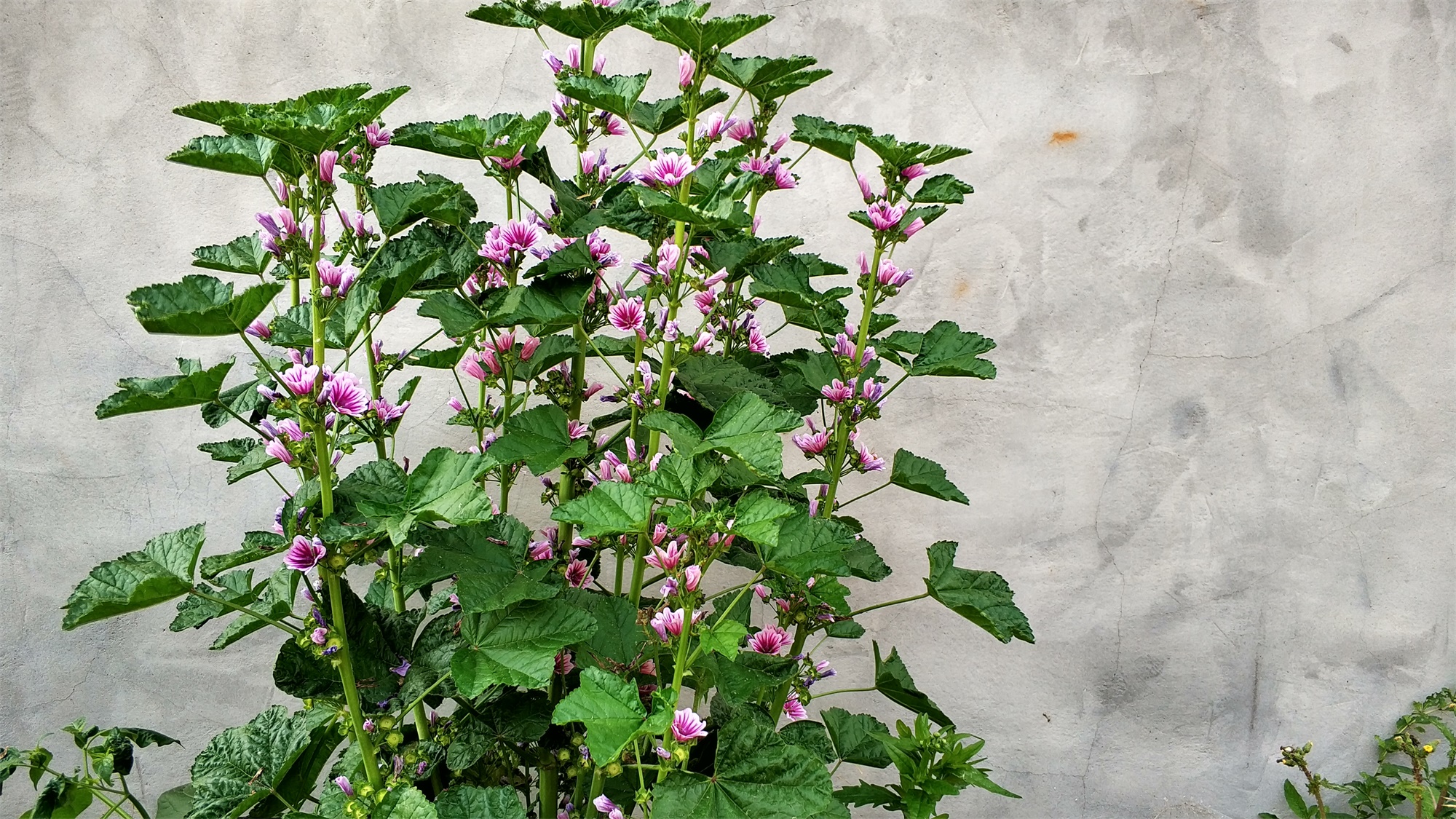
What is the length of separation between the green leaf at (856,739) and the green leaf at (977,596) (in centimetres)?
23

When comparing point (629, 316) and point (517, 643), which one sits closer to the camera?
point (517, 643)

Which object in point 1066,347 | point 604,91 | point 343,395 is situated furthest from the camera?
point 1066,347

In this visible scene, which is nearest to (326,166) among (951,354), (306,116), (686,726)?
(306,116)

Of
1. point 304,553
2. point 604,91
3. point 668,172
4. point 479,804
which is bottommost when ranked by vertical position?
point 479,804

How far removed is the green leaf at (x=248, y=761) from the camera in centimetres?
126

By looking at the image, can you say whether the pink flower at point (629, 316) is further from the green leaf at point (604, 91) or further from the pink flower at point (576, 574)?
the pink flower at point (576, 574)

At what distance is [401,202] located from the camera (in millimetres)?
1228

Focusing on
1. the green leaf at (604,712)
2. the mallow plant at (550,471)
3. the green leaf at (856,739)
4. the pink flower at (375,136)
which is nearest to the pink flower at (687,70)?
the mallow plant at (550,471)

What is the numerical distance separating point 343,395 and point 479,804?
0.50 metres

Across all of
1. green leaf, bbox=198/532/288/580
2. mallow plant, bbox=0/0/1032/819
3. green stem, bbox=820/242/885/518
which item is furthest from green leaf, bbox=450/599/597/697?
green stem, bbox=820/242/885/518

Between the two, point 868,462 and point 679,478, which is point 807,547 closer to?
point 679,478

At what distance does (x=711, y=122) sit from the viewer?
1318 mm

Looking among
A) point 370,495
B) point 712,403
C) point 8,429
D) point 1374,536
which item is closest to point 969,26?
point 712,403

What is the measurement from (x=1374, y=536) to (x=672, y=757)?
1705 mm
